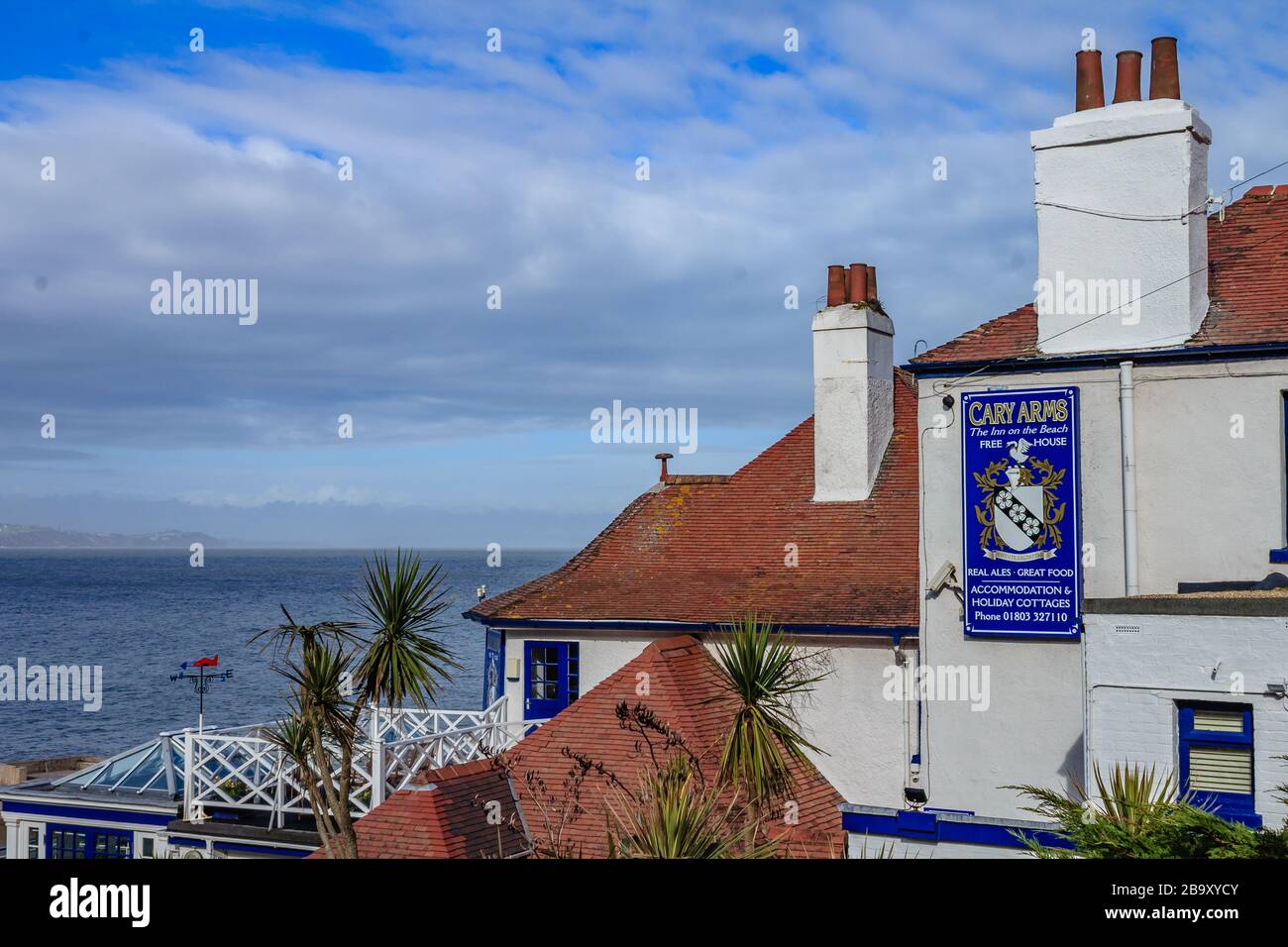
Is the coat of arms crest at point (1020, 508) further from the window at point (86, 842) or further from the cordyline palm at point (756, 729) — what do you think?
the window at point (86, 842)

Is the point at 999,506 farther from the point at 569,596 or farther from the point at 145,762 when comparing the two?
the point at 145,762

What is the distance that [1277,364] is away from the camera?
53.4ft

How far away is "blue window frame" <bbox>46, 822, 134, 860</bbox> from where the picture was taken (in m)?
21.2

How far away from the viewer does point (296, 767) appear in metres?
20.0

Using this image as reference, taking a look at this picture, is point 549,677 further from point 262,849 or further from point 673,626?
point 262,849

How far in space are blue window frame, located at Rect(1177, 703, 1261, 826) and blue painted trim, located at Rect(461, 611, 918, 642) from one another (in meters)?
6.59

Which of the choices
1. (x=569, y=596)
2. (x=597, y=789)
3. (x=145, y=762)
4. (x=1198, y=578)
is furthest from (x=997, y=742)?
(x=145, y=762)

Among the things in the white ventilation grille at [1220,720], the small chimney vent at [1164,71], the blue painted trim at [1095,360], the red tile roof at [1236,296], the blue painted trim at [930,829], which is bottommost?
the blue painted trim at [930,829]

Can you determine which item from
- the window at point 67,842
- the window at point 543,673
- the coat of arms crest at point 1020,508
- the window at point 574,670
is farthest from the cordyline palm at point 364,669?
the coat of arms crest at point 1020,508

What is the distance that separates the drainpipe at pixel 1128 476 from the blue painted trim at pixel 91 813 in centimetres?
1557

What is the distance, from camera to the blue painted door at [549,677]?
23.2 metres

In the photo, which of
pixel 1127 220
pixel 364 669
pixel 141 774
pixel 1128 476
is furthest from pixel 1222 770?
pixel 141 774

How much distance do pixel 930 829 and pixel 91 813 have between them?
1486 centimetres

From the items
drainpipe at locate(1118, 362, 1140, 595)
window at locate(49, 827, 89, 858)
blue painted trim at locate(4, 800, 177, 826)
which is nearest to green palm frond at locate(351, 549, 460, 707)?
blue painted trim at locate(4, 800, 177, 826)
